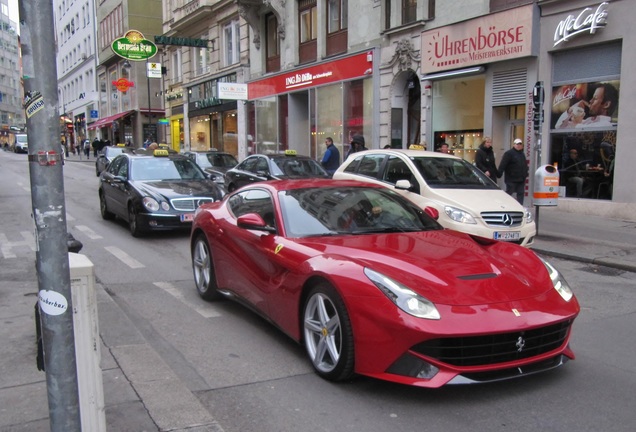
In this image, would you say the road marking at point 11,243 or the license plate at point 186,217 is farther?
the license plate at point 186,217

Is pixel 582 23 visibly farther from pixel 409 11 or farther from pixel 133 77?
pixel 133 77

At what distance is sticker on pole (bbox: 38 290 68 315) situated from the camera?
92.0 inches

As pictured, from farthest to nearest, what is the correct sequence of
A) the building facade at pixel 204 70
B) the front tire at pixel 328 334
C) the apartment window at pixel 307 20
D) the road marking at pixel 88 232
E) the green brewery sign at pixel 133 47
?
the green brewery sign at pixel 133 47
the building facade at pixel 204 70
the apartment window at pixel 307 20
the road marking at pixel 88 232
the front tire at pixel 328 334

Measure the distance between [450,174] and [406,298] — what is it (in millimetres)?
6277

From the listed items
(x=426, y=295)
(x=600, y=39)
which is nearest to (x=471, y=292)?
(x=426, y=295)

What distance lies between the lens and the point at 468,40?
50.6 feet

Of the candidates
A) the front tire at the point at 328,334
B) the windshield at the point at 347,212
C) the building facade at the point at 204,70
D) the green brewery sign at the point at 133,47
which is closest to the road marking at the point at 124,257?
the windshield at the point at 347,212

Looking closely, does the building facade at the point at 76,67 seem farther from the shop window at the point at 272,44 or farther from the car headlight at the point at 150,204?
the car headlight at the point at 150,204

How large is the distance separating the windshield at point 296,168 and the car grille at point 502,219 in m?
5.74

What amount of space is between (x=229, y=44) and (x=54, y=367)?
29.3 metres

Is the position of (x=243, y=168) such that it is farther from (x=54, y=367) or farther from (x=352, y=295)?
(x=54, y=367)

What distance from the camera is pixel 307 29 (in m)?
23.2

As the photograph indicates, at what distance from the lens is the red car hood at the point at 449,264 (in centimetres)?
366

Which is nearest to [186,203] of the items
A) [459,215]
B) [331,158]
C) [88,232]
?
[88,232]
